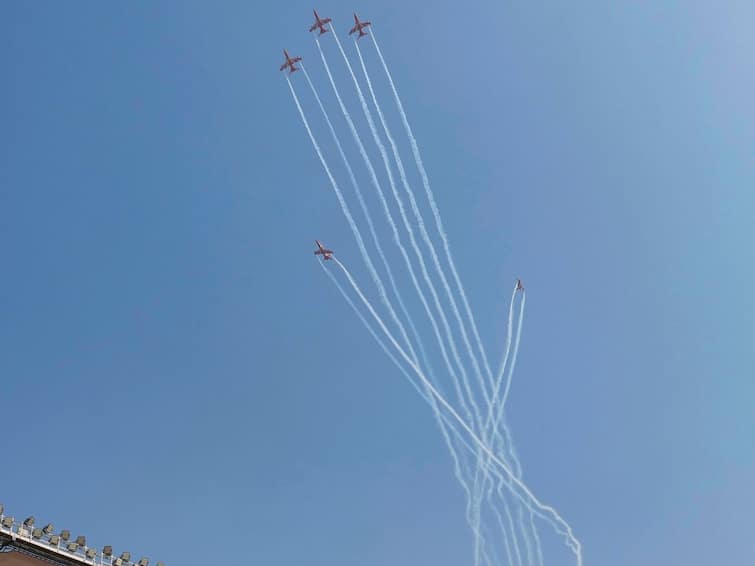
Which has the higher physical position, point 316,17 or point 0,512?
point 316,17

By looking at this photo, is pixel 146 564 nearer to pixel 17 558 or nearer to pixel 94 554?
pixel 94 554

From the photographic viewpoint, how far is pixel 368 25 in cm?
9669

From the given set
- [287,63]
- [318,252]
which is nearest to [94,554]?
[318,252]

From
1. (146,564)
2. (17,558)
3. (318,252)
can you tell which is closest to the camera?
(17,558)

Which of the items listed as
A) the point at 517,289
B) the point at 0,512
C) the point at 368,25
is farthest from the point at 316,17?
the point at 0,512

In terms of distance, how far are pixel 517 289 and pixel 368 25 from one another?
40.2 meters

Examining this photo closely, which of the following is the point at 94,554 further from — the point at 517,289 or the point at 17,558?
the point at 517,289

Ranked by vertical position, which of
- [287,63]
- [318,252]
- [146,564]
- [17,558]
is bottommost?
[17,558]

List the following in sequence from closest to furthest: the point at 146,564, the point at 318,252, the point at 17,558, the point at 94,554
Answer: the point at 17,558, the point at 94,554, the point at 146,564, the point at 318,252

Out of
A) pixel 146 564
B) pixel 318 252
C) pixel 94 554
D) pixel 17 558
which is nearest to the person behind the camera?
pixel 17 558

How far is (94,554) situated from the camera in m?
69.2

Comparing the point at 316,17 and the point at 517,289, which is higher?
the point at 316,17

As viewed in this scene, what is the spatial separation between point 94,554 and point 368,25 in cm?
7103

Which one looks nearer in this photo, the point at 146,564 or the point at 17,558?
the point at 17,558
